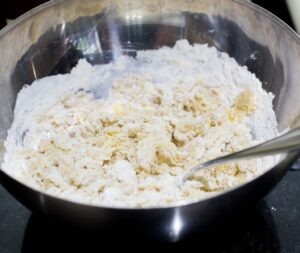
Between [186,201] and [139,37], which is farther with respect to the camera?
[139,37]

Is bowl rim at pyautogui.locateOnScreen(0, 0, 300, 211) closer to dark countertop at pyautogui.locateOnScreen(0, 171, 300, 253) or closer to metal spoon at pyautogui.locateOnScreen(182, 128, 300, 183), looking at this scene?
metal spoon at pyautogui.locateOnScreen(182, 128, 300, 183)

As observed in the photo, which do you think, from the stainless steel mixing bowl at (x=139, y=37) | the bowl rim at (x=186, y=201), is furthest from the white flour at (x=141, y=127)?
the bowl rim at (x=186, y=201)

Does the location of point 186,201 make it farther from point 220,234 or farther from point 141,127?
point 141,127

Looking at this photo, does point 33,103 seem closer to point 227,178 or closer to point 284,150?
point 227,178

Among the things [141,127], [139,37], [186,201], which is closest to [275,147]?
[186,201]

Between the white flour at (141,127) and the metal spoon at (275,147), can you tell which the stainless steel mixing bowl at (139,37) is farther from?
the metal spoon at (275,147)

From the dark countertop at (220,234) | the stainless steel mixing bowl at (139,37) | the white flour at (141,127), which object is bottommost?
the dark countertop at (220,234)

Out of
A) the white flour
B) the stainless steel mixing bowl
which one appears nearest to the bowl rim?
the stainless steel mixing bowl
